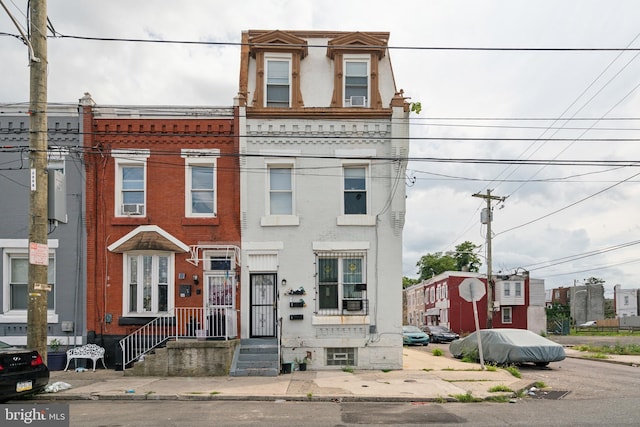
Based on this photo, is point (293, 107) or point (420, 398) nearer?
point (420, 398)

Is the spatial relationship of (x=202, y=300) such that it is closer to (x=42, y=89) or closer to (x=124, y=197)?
(x=124, y=197)

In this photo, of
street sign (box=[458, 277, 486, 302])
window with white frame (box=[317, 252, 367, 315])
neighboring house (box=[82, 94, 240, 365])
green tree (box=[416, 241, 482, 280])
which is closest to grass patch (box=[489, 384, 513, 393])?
street sign (box=[458, 277, 486, 302])

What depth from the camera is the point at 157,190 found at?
1752cm

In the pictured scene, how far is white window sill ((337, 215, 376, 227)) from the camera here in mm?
17344

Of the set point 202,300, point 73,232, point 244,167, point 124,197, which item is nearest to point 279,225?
point 244,167

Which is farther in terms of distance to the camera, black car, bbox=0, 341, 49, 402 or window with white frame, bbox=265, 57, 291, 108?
window with white frame, bbox=265, 57, 291, 108

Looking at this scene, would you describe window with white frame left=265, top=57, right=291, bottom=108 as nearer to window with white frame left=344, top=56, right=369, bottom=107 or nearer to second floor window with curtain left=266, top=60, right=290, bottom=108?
second floor window with curtain left=266, top=60, right=290, bottom=108

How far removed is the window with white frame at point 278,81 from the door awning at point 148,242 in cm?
529

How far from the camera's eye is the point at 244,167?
17.4 metres

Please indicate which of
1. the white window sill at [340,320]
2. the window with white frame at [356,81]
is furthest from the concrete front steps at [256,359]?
the window with white frame at [356,81]

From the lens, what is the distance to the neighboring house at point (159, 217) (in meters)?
17.0

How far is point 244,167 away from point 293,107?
2442 millimetres

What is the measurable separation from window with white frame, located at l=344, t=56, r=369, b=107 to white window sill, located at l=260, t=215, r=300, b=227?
4.08 m

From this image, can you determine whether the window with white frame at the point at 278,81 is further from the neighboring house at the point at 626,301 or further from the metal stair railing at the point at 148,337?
the neighboring house at the point at 626,301
